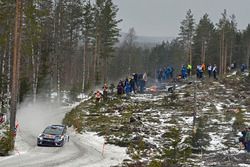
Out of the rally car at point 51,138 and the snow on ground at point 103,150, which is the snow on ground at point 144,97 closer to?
the snow on ground at point 103,150

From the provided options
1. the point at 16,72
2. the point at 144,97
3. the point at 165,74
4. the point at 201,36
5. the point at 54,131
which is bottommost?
the point at 54,131

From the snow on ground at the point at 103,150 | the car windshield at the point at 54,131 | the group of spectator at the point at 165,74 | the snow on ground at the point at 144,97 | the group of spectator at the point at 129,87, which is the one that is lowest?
the snow on ground at the point at 103,150

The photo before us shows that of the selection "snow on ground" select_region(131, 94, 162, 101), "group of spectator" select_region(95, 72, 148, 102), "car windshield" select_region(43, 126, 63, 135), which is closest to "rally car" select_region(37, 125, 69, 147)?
"car windshield" select_region(43, 126, 63, 135)

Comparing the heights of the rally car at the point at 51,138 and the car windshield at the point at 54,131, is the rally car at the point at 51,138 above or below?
below

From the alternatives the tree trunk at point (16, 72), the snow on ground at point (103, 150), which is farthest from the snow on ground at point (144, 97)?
the tree trunk at point (16, 72)

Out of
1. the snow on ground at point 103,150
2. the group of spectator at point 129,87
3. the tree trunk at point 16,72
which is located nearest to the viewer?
the snow on ground at point 103,150

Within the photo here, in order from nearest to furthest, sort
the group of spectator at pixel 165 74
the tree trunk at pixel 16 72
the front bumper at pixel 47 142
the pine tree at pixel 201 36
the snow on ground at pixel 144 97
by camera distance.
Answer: the tree trunk at pixel 16 72 → the front bumper at pixel 47 142 → the snow on ground at pixel 144 97 → the group of spectator at pixel 165 74 → the pine tree at pixel 201 36

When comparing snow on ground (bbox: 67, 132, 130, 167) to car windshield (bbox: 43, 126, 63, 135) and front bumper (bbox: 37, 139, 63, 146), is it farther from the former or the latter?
front bumper (bbox: 37, 139, 63, 146)

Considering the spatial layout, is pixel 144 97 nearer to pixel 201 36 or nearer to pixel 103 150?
pixel 103 150

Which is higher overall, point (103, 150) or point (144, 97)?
point (144, 97)

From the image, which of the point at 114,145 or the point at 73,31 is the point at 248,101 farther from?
the point at 73,31

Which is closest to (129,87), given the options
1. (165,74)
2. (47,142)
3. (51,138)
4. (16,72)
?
(165,74)

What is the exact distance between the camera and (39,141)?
28422 mm

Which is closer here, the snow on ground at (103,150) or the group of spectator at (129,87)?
the snow on ground at (103,150)
